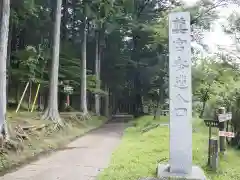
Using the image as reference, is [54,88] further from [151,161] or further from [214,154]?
[214,154]

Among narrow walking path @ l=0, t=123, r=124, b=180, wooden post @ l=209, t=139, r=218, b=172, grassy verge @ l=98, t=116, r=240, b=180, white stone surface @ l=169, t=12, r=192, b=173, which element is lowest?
narrow walking path @ l=0, t=123, r=124, b=180

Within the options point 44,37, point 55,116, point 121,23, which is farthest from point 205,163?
point 121,23

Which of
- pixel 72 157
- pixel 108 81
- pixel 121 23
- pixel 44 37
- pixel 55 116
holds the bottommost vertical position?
pixel 72 157

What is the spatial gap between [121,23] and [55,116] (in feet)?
55.8

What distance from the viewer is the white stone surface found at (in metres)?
6.79

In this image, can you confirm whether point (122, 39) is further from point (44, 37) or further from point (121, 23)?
point (44, 37)

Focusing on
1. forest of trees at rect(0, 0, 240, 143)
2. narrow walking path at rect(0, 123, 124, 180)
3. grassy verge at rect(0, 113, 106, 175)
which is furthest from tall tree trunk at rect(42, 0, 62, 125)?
narrow walking path at rect(0, 123, 124, 180)

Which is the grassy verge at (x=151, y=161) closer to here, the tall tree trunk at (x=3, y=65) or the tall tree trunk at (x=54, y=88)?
the tall tree trunk at (x=3, y=65)

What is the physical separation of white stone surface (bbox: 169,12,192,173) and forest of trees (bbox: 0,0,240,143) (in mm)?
4848

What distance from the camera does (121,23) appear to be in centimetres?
3067

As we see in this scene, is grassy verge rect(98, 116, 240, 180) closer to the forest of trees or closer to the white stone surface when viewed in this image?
the white stone surface

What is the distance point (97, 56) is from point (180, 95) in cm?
2365

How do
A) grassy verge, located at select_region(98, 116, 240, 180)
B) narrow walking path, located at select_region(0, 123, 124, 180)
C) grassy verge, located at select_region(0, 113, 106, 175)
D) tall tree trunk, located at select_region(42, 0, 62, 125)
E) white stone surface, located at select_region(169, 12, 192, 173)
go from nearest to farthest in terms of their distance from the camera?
white stone surface, located at select_region(169, 12, 192, 173) → grassy verge, located at select_region(98, 116, 240, 180) → narrow walking path, located at select_region(0, 123, 124, 180) → grassy verge, located at select_region(0, 113, 106, 175) → tall tree trunk, located at select_region(42, 0, 62, 125)

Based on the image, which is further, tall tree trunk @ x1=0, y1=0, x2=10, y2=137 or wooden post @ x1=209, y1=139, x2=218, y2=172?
tall tree trunk @ x1=0, y1=0, x2=10, y2=137
